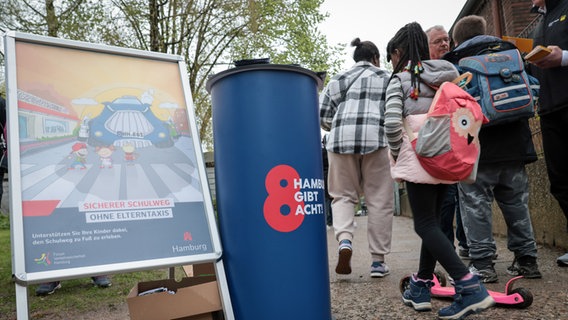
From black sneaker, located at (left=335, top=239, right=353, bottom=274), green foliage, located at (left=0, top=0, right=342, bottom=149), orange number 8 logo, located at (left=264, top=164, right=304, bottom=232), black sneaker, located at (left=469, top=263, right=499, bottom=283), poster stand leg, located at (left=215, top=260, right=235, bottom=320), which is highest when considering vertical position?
green foliage, located at (left=0, top=0, right=342, bottom=149)

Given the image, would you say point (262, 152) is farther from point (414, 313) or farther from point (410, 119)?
point (414, 313)

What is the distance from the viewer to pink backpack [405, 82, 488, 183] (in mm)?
2320

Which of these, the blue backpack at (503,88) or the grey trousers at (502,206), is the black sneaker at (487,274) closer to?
the grey trousers at (502,206)

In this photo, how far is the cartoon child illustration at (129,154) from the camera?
2.23 m

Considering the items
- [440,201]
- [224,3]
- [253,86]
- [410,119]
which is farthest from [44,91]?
[224,3]

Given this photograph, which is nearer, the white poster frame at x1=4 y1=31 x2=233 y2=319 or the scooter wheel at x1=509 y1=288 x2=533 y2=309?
the white poster frame at x1=4 y1=31 x2=233 y2=319

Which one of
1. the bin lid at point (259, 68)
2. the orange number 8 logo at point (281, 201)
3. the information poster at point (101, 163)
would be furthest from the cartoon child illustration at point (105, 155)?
the orange number 8 logo at point (281, 201)

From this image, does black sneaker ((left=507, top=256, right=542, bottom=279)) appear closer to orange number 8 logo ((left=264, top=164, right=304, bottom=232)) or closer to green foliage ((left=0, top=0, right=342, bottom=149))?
orange number 8 logo ((left=264, top=164, right=304, bottom=232))

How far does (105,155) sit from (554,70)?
3083 mm

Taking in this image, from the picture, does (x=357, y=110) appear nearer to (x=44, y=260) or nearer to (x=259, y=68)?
(x=259, y=68)

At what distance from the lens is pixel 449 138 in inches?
91.3

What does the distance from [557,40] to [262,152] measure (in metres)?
2.56

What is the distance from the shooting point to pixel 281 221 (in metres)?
2.13

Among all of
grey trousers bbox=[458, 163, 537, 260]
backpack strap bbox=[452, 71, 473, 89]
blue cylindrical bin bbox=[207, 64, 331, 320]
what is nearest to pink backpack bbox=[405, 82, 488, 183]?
backpack strap bbox=[452, 71, 473, 89]
